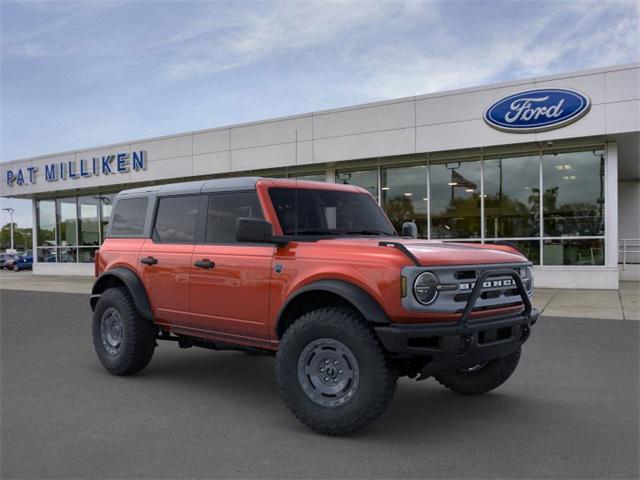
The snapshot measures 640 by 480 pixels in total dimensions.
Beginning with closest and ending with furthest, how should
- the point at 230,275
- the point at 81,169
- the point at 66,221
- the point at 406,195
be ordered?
1. the point at 230,275
2. the point at 406,195
3. the point at 81,169
4. the point at 66,221

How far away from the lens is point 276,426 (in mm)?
4355

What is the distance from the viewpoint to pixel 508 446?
3.89 meters

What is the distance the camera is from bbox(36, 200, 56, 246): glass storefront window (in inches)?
1070

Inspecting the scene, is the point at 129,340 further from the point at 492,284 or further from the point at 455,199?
the point at 455,199

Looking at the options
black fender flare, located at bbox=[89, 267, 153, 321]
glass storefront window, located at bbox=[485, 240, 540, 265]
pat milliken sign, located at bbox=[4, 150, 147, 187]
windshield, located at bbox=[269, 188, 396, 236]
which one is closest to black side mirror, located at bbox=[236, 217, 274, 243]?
windshield, located at bbox=[269, 188, 396, 236]

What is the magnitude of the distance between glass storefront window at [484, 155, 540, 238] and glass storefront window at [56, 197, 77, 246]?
752 inches

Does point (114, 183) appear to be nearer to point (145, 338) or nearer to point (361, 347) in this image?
point (145, 338)

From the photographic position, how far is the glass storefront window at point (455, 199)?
53.3 ft

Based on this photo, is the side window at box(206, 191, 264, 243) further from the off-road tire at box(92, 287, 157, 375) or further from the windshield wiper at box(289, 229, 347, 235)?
the off-road tire at box(92, 287, 157, 375)

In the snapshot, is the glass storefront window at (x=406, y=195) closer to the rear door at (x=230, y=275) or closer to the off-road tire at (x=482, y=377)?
the off-road tire at (x=482, y=377)

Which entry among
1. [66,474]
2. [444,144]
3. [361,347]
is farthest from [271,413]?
[444,144]

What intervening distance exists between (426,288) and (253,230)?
4.56 ft

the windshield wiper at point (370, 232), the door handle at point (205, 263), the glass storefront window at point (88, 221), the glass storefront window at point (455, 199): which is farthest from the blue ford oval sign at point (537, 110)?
the glass storefront window at point (88, 221)

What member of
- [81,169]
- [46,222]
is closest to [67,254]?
[46,222]
